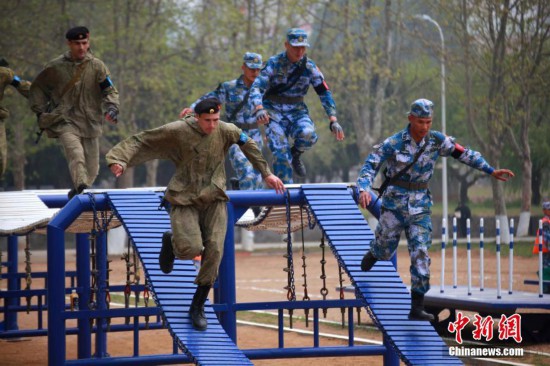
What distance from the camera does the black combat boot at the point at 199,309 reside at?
35.8ft

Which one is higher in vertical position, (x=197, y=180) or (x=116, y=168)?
(x=116, y=168)

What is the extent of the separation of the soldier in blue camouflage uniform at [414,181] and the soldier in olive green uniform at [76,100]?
340 centimetres

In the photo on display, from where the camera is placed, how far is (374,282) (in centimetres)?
1168

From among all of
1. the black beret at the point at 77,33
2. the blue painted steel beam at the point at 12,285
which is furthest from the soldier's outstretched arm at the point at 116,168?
the blue painted steel beam at the point at 12,285

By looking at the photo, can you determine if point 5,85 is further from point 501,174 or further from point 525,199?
point 525,199

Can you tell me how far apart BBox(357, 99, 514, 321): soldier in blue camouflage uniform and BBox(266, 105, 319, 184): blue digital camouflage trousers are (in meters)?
2.46

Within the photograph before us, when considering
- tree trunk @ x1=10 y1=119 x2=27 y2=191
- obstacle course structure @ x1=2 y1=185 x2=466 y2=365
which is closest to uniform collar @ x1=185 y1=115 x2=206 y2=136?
obstacle course structure @ x1=2 y1=185 x2=466 y2=365

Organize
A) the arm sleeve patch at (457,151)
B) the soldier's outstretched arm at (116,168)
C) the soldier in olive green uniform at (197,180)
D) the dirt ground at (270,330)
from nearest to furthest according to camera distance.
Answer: the soldier's outstretched arm at (116,168), the soldier in olive green uniform at (197,180), the arm sleeve patch at (457,151), the dirt ground at (270,330)

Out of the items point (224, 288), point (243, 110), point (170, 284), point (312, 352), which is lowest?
point (312, 352)

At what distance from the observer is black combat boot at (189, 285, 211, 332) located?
10906 millimetres

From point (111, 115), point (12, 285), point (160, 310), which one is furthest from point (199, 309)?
point (12, 285)

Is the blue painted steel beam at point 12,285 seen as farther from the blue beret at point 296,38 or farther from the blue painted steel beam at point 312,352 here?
the blue painted steel beam at point 312,352

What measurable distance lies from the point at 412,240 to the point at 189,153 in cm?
226

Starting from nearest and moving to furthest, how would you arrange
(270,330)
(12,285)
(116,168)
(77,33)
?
(116,168)
(77,33)
(12,285)
(270,330)
